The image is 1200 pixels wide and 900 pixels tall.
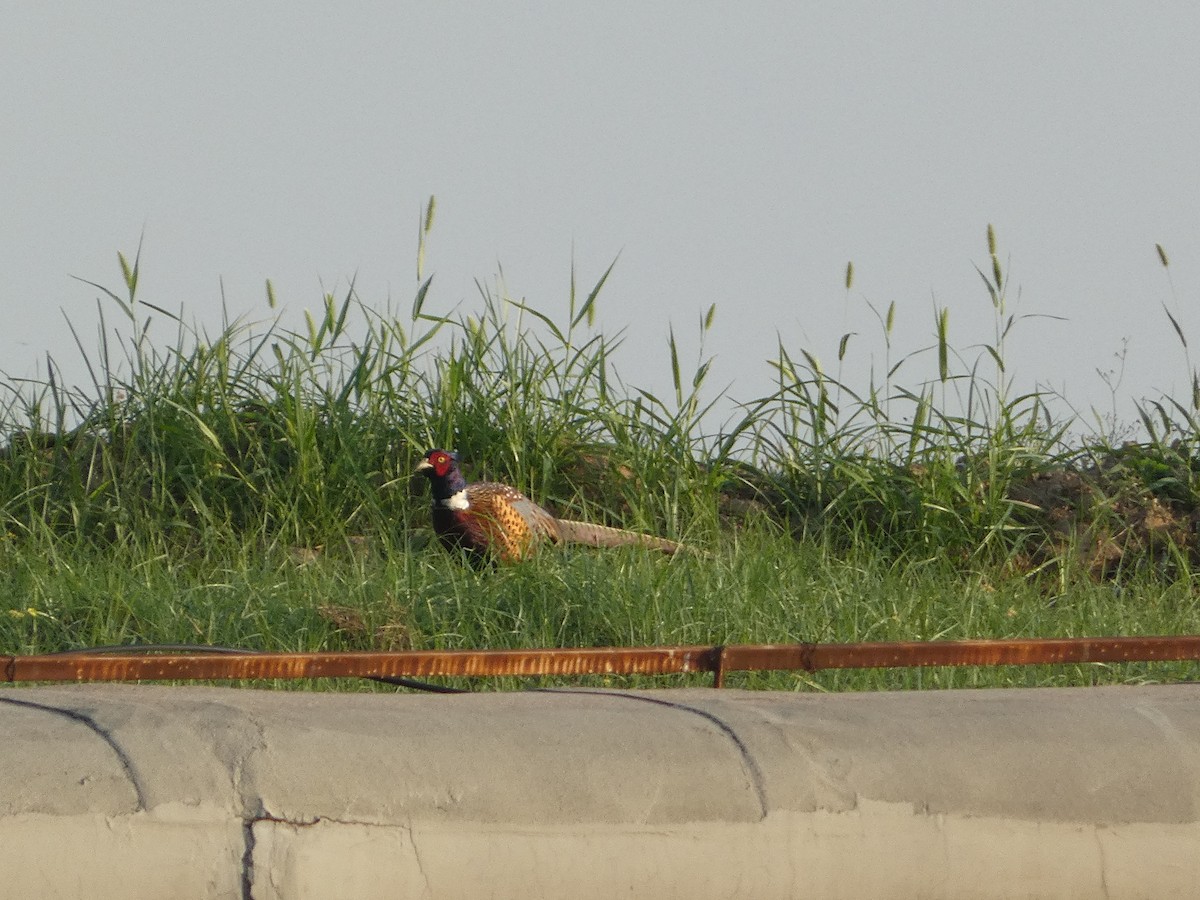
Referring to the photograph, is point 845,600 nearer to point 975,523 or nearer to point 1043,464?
point 975,523

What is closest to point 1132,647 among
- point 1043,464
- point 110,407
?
point 1043,464

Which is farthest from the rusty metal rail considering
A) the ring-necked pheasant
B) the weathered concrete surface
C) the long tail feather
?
the long tail feather

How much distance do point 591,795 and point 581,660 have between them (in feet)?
1.63

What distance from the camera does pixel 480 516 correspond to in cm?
518

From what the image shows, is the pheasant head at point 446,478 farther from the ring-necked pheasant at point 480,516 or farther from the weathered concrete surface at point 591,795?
the weathered concrete surface at point 591,795

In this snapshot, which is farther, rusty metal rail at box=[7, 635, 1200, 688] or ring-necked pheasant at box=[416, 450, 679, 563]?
ring-necked pheasant at box=[416, 450, 679, 563]

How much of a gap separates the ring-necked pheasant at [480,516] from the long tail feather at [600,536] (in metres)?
0.14

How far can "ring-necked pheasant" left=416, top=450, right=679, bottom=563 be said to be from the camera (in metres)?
5.18

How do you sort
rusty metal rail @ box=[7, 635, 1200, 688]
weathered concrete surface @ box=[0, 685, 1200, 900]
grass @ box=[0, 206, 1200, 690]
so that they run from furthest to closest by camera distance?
1. grass @ box=[0, 206, 1200, 690]
2. rusty metal rail @ box=[7, 635, 1200, 688]
3. weathered concrete surface @ box=[0, 685, 1200, 900]

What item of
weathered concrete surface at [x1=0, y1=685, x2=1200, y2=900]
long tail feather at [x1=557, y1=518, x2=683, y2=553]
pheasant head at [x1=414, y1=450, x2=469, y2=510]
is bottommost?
weathered concrete surface at [x1=0, y1=685, x2=1200, y2=900]

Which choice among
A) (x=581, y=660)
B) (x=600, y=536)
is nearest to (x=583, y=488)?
(x=600, y=536)

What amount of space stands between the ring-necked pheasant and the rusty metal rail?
2070mm

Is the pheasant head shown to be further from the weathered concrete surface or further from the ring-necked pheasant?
the weathered concrete surface

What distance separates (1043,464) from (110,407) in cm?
382
